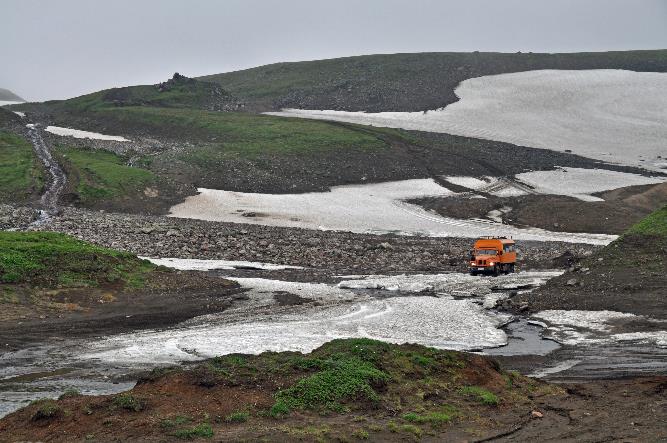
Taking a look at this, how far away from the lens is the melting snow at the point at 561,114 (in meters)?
113

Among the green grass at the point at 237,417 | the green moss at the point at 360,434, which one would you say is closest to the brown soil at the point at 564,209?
the green moss at the point at 360,434

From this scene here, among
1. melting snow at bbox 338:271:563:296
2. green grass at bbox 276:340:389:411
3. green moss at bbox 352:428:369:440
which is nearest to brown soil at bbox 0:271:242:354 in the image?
melting snow at bbox 338:271:563:296

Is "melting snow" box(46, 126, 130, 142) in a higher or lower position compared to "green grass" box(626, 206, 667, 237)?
higher

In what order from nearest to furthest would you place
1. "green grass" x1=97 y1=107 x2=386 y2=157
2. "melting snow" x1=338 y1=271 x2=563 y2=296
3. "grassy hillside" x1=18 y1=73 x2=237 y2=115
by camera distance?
"melting snow" x1=338 y1=271 x2=563 y2=296, "green grass" x1=97 y1=107 x2=386 y2=157, "grassy hillside" x1=18 y1=73 x2=237 y2=115

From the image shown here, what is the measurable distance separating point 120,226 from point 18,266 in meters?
22.8

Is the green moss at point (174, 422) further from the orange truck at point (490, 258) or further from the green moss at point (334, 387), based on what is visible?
the orange truck at point (490, 258)

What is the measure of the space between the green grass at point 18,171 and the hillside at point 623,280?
49705mm

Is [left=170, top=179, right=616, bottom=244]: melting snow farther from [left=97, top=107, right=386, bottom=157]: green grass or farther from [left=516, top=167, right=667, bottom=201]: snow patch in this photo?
[left=97, top=107, right=386, bottom=157]: green grass

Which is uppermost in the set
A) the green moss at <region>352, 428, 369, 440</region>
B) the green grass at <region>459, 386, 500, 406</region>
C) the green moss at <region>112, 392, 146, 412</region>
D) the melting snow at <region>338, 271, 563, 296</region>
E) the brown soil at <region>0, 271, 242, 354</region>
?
the green moss at <region>112, 392, 146, 412</region>

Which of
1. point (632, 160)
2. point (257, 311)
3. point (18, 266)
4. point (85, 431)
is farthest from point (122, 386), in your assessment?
point (632, 160)

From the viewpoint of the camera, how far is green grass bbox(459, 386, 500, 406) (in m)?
19.6

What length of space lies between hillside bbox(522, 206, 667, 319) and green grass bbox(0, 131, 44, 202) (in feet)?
163

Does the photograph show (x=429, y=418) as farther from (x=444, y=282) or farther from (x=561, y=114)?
(x=561, y=114)

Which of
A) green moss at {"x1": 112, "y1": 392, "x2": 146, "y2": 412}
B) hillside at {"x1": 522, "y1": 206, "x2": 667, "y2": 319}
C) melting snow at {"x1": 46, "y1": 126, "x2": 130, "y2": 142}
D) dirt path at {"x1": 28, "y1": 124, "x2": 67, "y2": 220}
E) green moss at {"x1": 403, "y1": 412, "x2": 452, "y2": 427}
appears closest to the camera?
green moss at {"x1": 112, "y1": 392, "x2": 146, "y2": 412}
